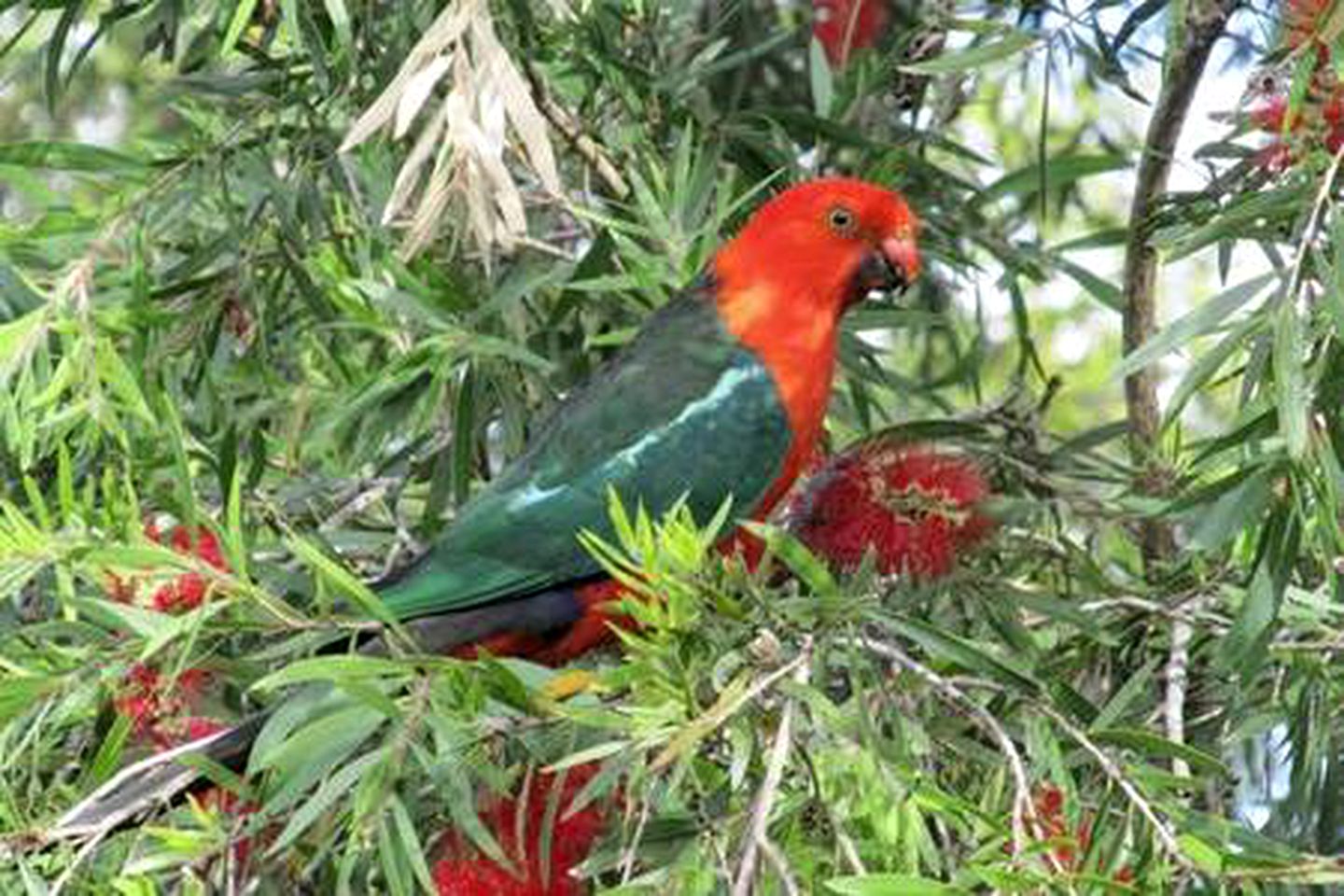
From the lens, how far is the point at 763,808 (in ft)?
6.10

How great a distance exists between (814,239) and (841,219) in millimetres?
41

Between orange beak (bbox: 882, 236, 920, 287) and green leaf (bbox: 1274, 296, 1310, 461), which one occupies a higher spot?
green leaf (bbox: 1274, 296, 1310, 461)

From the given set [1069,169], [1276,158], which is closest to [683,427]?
[1069,169]

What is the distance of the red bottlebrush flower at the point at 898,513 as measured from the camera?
2633 millimetres

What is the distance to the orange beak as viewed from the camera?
3186mm

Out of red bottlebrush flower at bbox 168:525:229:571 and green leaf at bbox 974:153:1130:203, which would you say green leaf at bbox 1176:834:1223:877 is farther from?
green leaf at bbox 974:153:1130:203

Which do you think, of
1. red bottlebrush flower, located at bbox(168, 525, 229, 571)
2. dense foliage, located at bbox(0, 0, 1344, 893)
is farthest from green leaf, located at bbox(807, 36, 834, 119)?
red bottlebrush flower, located at bbox(168, 525, 229, 571)

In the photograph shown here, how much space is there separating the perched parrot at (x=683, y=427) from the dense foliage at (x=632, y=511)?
0.23ft

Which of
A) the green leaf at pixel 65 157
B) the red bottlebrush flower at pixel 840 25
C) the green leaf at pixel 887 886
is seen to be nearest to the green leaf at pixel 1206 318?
the green leaf at pixel 887 886

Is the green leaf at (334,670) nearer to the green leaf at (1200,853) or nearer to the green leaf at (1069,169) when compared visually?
the green leaf at (1200,853)

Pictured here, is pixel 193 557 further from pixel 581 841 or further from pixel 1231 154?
pixel 1231 154

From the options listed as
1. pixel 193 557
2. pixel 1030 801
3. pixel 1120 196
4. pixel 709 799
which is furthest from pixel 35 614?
pixel 1120 196

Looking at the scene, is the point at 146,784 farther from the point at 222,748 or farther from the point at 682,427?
the point at 682,427

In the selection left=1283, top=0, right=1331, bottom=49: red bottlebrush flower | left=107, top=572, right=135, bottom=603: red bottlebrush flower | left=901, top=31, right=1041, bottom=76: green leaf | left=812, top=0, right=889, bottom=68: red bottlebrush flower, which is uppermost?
left=1283, top=0, right=1331, bottom=49: red bottlebrush flower
